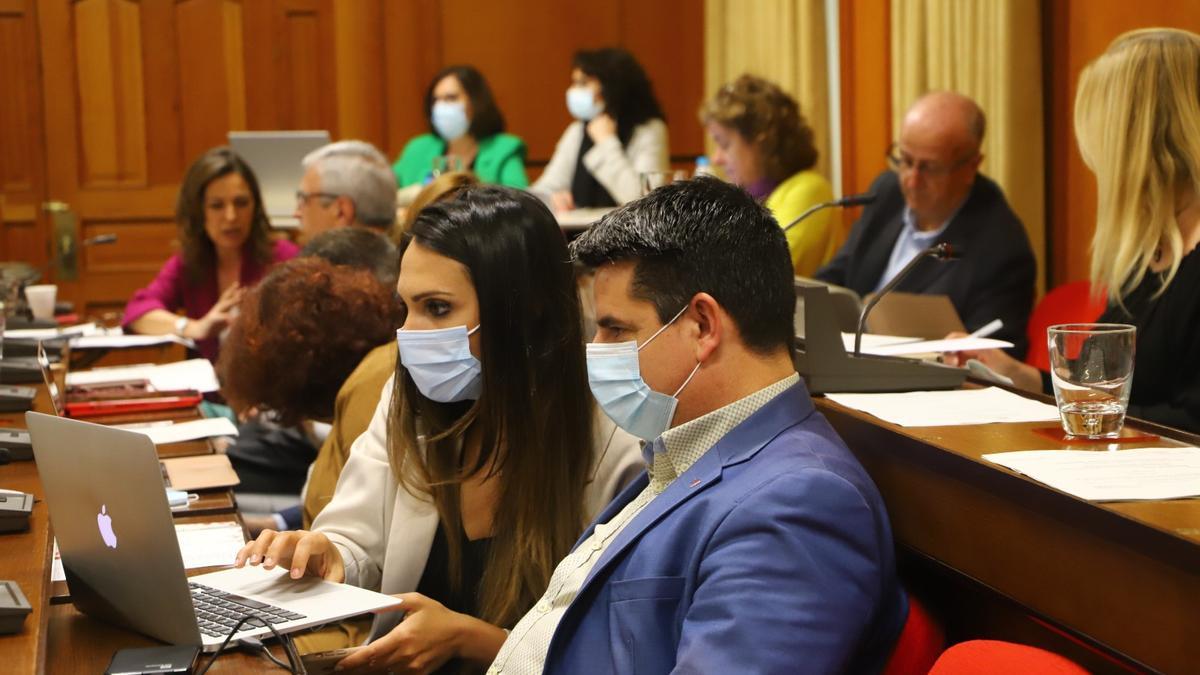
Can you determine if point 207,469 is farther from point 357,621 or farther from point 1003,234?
point 1003,234

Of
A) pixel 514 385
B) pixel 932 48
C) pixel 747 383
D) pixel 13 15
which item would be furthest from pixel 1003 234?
pixel 13 15

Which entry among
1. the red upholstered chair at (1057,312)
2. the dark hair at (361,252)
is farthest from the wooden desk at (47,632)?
the red upholstered chair at (1057,312)

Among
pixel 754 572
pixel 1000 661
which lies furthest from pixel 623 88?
pixel 1000 661

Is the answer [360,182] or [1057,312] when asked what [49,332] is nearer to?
[360,182]

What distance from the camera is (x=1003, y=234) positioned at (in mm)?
3451

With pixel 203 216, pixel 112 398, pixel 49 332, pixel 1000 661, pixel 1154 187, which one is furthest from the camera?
pixel 203 216

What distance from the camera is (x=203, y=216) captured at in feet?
14.9

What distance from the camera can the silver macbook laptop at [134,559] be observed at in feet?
4.80

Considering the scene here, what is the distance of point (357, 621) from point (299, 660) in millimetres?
402

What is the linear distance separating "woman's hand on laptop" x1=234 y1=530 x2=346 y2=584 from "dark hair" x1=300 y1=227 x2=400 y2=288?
1.11m

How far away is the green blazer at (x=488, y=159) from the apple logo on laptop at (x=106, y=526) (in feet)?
14.3

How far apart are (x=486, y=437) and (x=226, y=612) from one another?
19.6 inches

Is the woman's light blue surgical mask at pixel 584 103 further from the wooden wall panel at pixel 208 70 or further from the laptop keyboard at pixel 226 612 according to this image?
the laptop keyboard at pixel 226 612

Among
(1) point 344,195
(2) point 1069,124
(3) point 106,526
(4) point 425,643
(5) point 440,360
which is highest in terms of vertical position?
(2) point 1069,124
